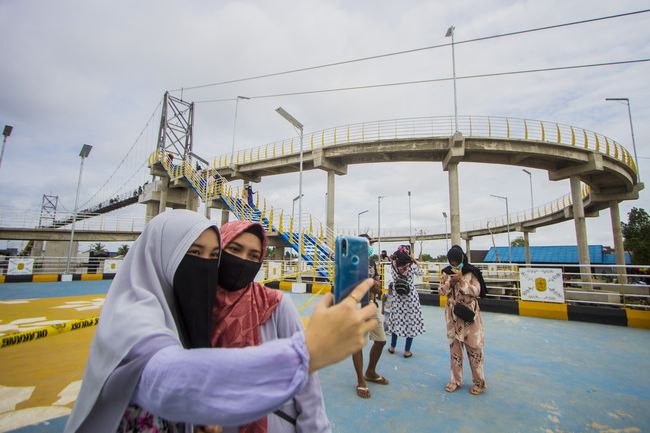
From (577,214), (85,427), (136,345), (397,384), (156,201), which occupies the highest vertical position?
(156,201)

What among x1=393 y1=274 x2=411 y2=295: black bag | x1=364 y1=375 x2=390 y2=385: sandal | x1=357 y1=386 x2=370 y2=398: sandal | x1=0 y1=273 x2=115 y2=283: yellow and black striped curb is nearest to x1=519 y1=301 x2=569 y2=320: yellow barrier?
x1=393 y1=274 x2=411 y2=295: black bag

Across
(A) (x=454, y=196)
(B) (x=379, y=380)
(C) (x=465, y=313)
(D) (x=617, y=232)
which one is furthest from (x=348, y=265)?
(D) (x=617, y=232)

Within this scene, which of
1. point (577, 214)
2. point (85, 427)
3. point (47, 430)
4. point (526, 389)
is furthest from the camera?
point (577, 214)

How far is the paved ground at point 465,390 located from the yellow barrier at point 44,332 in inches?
4.7

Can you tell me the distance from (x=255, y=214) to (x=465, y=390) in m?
13.2

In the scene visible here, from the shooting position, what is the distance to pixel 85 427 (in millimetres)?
814

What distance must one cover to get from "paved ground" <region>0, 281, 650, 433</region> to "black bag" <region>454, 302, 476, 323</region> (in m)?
0.83

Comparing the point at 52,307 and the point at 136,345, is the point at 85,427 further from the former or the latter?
the point at 52,307

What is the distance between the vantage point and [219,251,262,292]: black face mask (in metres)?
1.39

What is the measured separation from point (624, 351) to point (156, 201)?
1096 inches

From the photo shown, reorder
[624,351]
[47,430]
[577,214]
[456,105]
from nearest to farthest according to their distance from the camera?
[47,430], [624,351], [456,105], [577,214]

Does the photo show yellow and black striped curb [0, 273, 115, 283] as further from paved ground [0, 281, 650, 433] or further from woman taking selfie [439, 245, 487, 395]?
woman taking selfie [439, 245, 487, 395]

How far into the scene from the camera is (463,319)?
3348 mm

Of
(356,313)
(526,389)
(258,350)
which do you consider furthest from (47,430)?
(526,389)
